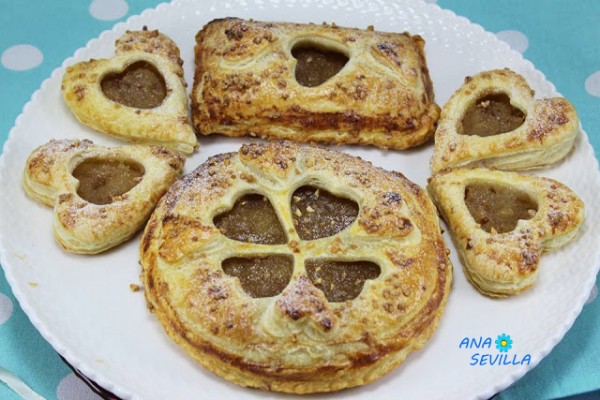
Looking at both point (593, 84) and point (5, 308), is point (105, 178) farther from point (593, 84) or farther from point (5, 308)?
point (593, 84)

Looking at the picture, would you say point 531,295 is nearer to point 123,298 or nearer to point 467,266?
point 467,266

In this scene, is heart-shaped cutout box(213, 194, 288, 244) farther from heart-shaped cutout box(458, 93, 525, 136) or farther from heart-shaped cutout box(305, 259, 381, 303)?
heart-shaped cutout box(458, 93, 525, 136)

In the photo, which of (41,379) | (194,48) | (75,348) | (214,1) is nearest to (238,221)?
(75,348)

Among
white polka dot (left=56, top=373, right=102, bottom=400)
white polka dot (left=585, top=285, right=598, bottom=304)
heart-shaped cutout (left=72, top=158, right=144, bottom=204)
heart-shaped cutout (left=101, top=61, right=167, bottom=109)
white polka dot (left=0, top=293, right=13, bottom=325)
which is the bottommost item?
white polka dot (left=56, top=373, right=102, bottom=400)

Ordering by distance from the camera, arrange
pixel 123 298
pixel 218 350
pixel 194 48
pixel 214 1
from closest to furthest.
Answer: pixel 218 350
pixel 123 298
pixel 194 48
pixel 214 1

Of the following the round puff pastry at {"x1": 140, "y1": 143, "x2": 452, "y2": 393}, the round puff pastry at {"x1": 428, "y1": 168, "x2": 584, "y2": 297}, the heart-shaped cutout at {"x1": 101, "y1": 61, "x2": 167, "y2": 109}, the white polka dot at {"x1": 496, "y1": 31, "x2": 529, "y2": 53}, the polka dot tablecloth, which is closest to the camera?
the round puff pastry at {"x1": 140, "y1": 143, "x2": 452, "y2": 393}

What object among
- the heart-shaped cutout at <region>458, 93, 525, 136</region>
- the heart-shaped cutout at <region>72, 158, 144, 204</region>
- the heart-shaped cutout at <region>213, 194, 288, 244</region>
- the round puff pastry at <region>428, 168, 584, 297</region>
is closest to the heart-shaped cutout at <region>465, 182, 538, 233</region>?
the round puff pastry at <region>428, 168, 584, 297</region>
